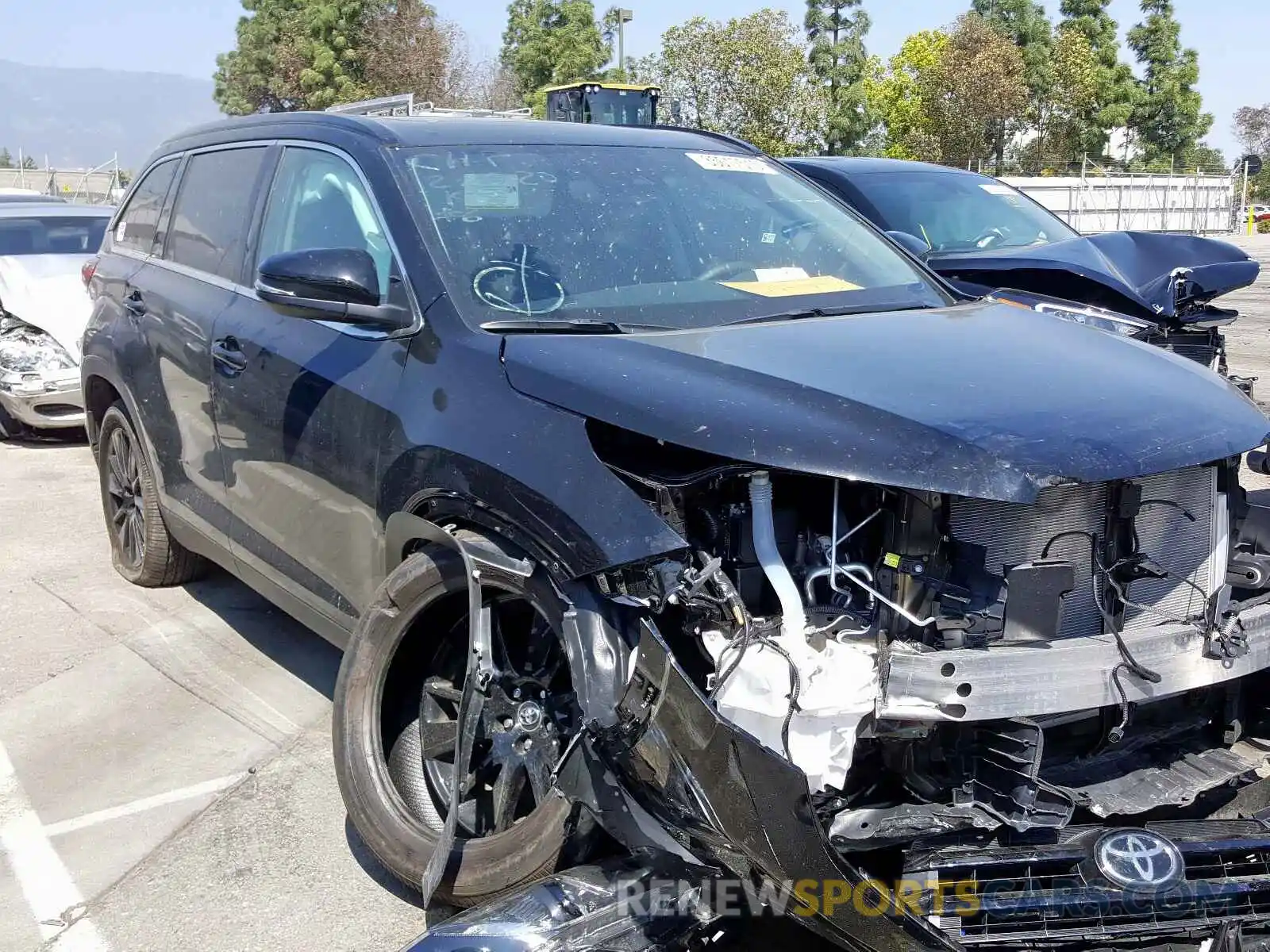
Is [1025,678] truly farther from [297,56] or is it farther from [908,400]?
[297,56]

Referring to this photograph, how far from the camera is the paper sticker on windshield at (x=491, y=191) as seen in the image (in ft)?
11.4

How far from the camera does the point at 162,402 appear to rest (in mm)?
4680

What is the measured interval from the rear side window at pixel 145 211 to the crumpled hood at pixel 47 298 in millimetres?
3831

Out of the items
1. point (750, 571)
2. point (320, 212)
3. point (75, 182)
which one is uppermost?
point (75, 182)

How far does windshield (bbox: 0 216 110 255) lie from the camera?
31.8 feet

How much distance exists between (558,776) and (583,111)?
49.2ft

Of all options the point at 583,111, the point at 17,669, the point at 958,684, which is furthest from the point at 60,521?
the point at 583,111

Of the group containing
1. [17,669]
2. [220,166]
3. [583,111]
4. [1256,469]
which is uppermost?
[583,111]

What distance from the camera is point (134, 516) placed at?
5.56 meters

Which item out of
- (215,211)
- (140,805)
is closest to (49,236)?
(215,211)

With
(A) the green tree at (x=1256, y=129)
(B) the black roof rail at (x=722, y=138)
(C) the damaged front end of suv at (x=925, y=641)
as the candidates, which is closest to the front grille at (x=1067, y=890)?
(C) the damaged front end of suv at (x=925, y=641)

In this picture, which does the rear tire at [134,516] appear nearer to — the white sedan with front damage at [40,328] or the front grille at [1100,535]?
the white sedan with front damage at [40,328]

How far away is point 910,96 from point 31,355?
4124 cm

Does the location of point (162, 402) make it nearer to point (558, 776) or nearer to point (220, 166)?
point (220, 166)
